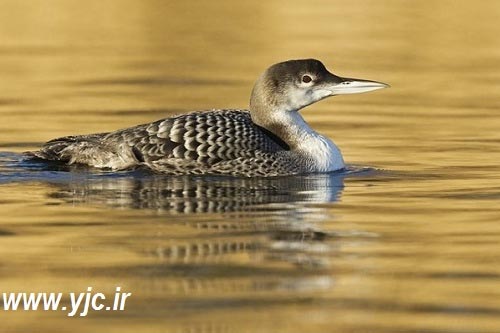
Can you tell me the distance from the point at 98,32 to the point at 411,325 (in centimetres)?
1532

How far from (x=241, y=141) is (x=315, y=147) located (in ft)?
2.09

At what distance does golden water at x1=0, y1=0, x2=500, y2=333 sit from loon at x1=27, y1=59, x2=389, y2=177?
197mm

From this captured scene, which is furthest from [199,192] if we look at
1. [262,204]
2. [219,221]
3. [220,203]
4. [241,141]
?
[219,221]

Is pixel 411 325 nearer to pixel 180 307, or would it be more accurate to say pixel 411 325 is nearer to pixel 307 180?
pixel 180 307

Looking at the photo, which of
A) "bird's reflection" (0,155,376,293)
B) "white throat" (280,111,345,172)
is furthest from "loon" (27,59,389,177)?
"bird's reflection" (0,155,376,293)

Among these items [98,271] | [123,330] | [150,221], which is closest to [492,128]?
[150,221]

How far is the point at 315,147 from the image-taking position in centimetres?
1134

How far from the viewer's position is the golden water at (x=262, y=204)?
23.2 ft

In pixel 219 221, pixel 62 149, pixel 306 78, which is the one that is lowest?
pixel 219 221

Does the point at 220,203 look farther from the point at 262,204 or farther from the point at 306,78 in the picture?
the point at 306,78

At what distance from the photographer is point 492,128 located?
1357cm

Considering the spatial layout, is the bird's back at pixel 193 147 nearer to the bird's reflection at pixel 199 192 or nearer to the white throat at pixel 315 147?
the bird's reflection at pixel 199 192

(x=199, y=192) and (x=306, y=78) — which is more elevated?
(x=306, y=78)

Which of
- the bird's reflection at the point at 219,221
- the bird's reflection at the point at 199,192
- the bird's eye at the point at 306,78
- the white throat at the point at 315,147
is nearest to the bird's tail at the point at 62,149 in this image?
the bird's reflection at the point at 219,221
